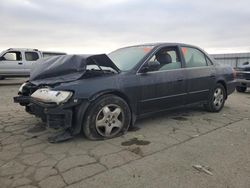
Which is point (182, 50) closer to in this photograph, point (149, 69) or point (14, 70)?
point (149, 69)

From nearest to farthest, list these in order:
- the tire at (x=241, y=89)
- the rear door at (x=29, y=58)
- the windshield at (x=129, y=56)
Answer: the windshield at (x=129, y=56) < the tire at (x=241, y=89) < the rear door at (x=29, y=58)

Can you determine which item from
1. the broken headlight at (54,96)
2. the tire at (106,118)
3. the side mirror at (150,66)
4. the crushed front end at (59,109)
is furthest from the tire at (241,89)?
the broken headlight at (54,96)

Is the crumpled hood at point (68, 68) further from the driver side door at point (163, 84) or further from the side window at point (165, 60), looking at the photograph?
the side window at point (165, 60)

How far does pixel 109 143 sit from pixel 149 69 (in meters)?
1.56

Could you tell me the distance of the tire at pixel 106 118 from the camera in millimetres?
3861

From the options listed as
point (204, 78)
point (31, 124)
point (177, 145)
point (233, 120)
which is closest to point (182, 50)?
point (204, 78)

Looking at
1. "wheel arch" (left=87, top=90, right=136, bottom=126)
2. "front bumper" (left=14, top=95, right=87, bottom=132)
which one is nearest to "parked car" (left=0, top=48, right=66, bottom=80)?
"wheel arch" (left=87, top=90, right=136, bottom=126)

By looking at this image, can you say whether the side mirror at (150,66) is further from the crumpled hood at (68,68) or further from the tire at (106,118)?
the tire at (106,118)

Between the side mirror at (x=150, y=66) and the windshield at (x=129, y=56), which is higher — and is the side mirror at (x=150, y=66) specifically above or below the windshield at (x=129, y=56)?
below

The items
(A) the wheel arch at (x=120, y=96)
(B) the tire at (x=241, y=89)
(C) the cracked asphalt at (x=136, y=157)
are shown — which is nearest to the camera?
(C) the cracked asphalt at (x=136, y=157)

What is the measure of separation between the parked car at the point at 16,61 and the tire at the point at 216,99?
9785 millimetres

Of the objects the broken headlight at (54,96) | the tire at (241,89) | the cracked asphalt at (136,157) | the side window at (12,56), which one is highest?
the side window at (12,56)

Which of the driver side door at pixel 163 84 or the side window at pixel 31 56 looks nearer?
the driver side door at pixel 163 84

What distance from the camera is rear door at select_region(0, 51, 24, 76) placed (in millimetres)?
13406
